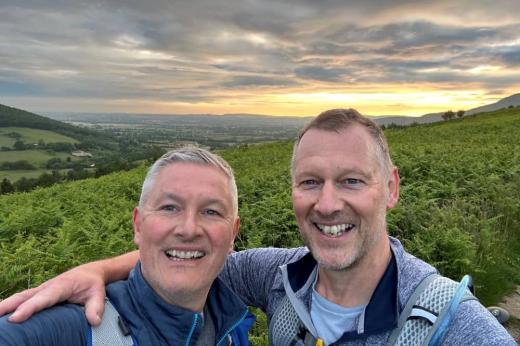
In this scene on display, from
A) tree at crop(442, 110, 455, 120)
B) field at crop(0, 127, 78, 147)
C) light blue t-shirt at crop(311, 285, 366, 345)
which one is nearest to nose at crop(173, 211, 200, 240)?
light blue t-shirt at crop(311, 285, 366, 345)

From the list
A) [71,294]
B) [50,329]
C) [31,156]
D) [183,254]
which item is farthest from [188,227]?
[31,156]

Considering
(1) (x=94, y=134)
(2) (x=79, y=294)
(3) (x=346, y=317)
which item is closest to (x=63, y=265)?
(2) (x=79, y=294)

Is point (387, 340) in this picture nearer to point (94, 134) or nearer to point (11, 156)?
point (11, 156)

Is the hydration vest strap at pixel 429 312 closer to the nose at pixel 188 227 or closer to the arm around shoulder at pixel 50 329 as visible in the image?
the nose at pixel 188 227

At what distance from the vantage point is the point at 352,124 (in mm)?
2963

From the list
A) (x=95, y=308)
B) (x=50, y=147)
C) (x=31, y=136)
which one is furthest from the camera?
(x=31, y=136)

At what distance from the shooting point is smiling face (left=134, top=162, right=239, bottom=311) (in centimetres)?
266

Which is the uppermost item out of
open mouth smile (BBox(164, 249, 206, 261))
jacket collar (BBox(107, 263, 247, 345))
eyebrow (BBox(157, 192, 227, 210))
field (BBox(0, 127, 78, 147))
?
eyebrow (BBox(157, 192, 227, 210))

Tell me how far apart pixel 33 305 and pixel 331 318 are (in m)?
1.84

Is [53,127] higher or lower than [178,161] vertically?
lower

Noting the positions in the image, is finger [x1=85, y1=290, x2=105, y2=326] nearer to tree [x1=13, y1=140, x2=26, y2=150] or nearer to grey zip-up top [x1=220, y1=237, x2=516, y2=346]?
grey zip-up top [x1=220, y1=237, x2=516, y2=346]

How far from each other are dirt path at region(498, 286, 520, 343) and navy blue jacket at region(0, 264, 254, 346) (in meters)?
4.24

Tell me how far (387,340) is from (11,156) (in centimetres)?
12408

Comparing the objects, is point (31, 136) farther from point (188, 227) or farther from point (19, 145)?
point (188, 227)
